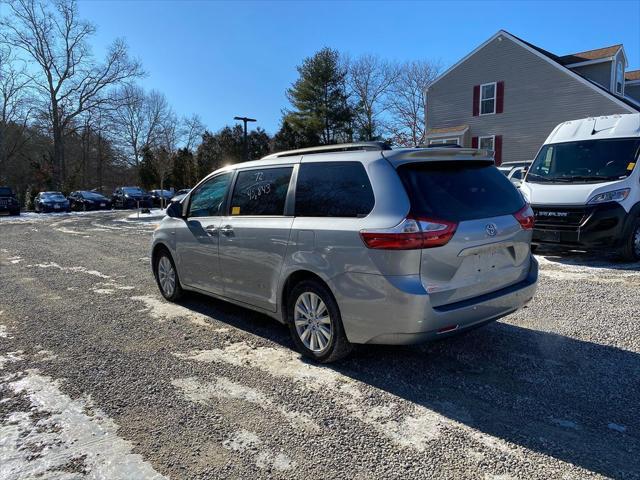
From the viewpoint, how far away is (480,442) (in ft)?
9.19

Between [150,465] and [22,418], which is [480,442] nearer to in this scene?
[150,465]

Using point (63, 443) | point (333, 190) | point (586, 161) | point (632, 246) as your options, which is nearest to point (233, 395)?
point (63, 443)

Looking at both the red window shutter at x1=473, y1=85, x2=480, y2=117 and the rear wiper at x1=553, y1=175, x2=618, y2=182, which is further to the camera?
the red window shutter at x1=473, y1=85, x2=480, y2=117

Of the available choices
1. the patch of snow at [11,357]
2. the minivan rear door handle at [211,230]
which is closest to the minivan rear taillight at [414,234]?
the minivan rear door handle at [211,230]

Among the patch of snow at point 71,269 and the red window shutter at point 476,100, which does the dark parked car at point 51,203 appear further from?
the red window shutter at point 476,100

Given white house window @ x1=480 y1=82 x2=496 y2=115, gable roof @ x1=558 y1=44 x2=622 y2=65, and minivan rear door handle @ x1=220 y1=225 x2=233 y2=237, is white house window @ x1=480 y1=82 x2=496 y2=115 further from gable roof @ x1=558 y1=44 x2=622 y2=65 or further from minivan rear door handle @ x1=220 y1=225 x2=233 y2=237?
minivan rear door handle @ x1=220 y1=225 x2=233 y2=237

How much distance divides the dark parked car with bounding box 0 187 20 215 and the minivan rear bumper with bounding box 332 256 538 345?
33.6 meters

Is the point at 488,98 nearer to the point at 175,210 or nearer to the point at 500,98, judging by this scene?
the point at 500,98

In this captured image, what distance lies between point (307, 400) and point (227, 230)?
6.89ft

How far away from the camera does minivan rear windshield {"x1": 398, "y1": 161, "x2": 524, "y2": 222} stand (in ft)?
11.3

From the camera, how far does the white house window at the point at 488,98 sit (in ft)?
78.9

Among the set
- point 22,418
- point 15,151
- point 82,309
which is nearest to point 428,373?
point 22,418

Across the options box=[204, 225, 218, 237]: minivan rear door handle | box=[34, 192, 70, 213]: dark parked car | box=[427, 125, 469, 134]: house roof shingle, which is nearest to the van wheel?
box=[204, 225, 218, 237]: minivan rear door handle

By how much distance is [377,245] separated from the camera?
3365 mm
